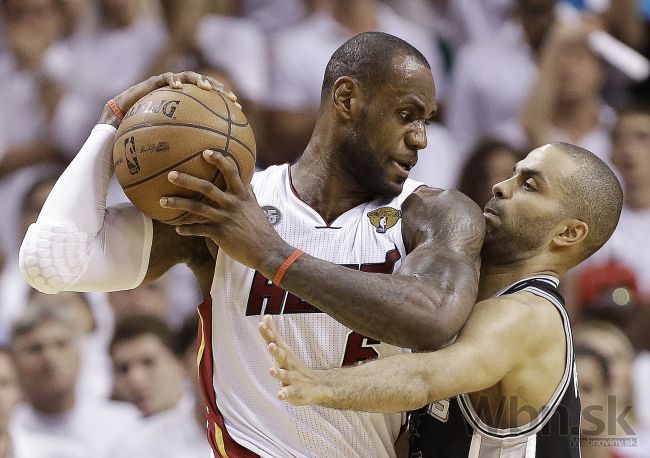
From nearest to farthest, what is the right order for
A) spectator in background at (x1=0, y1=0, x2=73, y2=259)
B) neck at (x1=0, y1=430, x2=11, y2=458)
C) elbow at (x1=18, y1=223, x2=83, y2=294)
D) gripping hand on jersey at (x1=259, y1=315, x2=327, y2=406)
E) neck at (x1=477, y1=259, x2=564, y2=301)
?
gripping hand on jersey at (x1=259, y1=315, x2=327, y2=406) → elbow at (x1=18, y1=223, x2=83, y2=294) → neck at (x1=477, y1=259, x2=564, y2=301) → neck at (x1=0, y1=430, x2=11, y2=458) → spectator in background at (x1=0, y1=0, x2=73, y2=259)

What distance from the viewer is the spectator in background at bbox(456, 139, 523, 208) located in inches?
289

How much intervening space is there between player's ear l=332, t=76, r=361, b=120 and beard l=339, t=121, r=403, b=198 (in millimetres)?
62

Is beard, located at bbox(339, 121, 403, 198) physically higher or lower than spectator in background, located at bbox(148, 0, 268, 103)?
higher

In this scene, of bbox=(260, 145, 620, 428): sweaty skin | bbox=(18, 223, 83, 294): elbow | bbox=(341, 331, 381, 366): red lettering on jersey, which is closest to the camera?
bbox=(260, 145, 620, 428): sweaty skin

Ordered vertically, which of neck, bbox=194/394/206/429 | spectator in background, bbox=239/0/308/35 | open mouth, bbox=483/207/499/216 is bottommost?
neck, bbox=194/394/206/429

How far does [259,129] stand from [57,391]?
254 centimetres

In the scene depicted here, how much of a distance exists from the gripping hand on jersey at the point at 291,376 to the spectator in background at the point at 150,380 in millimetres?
4279

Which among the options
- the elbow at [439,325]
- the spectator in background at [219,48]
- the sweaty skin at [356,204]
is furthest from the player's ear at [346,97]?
the spectator in background at [219,48]

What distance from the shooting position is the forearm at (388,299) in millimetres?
2998

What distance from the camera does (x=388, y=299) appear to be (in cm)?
301

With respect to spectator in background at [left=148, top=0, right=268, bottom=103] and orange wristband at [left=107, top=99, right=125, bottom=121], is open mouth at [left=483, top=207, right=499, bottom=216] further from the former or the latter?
spectator in background at [left=148, top=0, right=268, bottom=103]

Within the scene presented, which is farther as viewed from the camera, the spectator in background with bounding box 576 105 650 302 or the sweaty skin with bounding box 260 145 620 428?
the spectator in background with bounding box 576 105 650 302

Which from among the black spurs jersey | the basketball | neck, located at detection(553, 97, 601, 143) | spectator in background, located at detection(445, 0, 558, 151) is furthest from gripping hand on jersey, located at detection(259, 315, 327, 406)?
neck, located at detection(553, 97, 601, 143)

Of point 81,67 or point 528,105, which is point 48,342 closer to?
point 81,67
